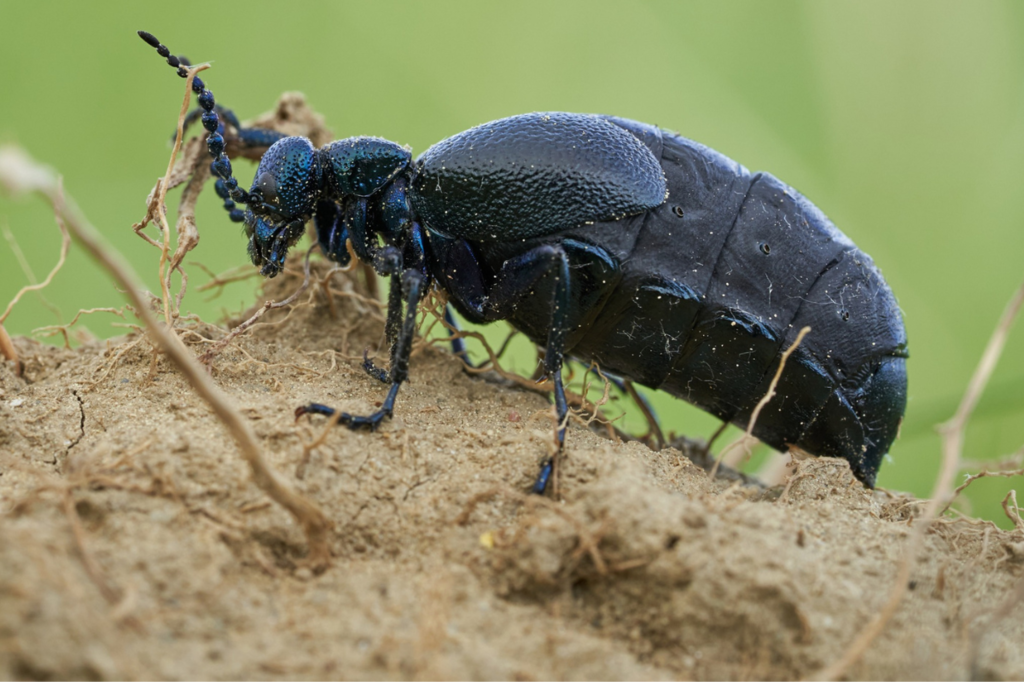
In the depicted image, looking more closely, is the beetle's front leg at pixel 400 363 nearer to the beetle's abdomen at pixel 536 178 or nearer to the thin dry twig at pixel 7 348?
the beetle's abdomen at pixel 536 178

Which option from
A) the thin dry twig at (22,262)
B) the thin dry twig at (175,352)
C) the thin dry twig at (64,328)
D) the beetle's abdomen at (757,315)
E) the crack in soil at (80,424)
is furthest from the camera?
the beetle's abdomen at (757,315)

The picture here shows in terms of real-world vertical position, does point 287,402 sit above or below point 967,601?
below

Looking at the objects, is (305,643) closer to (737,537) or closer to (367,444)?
(367,444)

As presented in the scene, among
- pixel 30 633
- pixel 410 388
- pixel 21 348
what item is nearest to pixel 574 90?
pixel 410 388

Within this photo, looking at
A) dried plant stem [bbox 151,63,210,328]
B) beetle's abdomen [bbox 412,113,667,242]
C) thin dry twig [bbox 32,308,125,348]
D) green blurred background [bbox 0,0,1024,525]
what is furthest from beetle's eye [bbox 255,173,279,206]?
green blurred background [bbox 0,0,1024,525]

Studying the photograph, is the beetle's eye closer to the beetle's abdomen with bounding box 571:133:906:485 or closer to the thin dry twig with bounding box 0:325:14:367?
the thin dry twig with bounding box 0:325:14:367

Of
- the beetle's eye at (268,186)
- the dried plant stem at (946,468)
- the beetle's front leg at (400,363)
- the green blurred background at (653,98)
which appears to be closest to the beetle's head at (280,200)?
the beetle's eye at (268,186)

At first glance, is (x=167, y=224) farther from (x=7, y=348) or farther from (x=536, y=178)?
(x=536, y=178)
